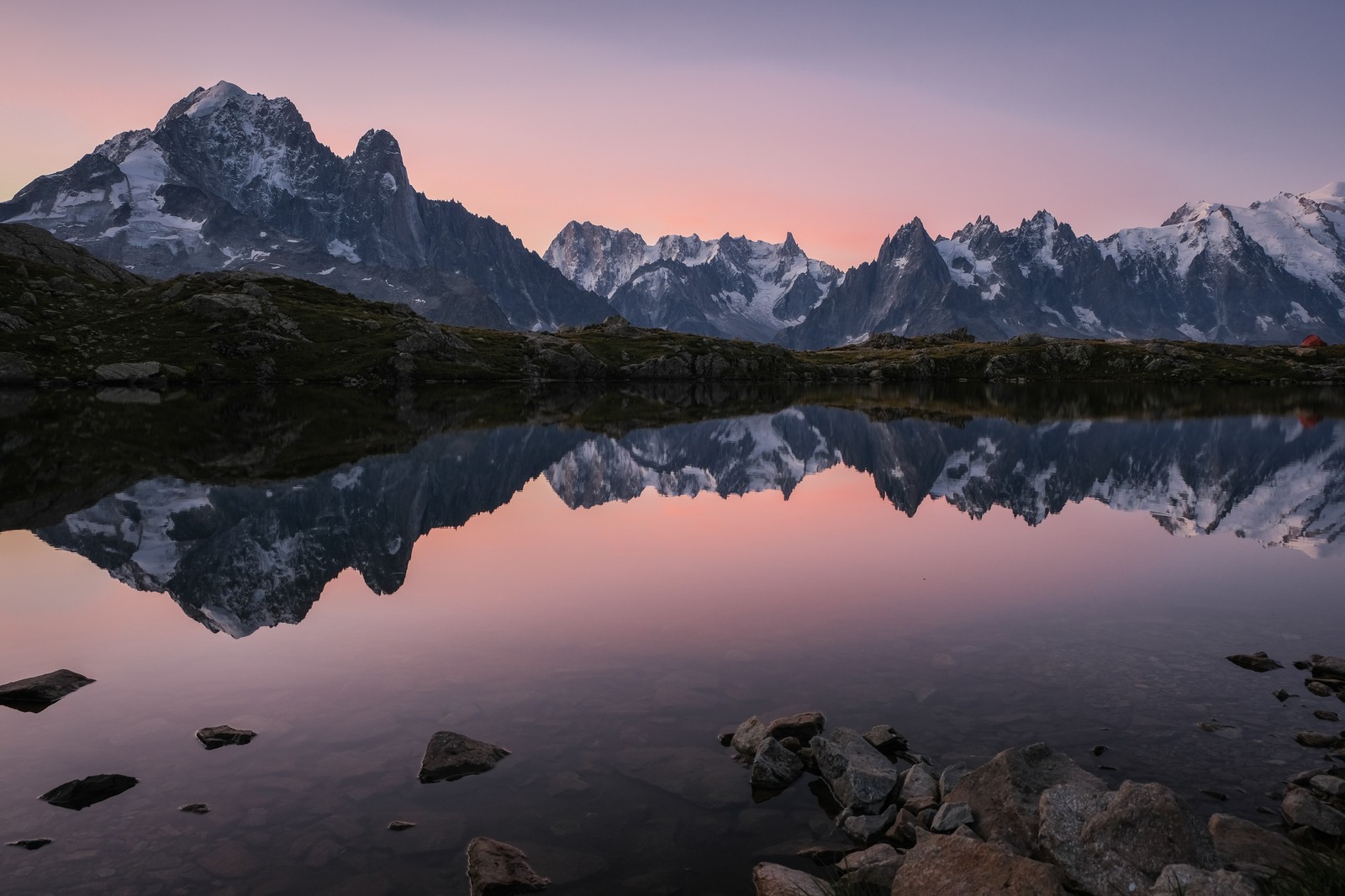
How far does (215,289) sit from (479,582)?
569ft

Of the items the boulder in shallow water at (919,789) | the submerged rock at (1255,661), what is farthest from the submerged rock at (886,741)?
the submerged rock at (1255,661)

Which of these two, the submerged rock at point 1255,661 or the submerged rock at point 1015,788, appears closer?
the submerged rock at point 1015,788

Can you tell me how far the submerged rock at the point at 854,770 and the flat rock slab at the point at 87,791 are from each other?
1308 cm

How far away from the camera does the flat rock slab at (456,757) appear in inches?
588

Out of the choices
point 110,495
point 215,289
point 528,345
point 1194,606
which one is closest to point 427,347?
point 528,345

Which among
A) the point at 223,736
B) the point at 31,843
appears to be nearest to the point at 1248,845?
the point at 223,736

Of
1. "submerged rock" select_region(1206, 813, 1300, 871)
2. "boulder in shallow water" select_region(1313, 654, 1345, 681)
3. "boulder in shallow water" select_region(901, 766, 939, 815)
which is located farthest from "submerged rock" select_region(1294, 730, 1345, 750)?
"boulder in shallow water" select_region(901, 766, 939, 815)

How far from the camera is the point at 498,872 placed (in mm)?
11828

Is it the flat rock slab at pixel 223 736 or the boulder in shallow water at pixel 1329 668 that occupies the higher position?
the flat rock slab at pixel 223 736

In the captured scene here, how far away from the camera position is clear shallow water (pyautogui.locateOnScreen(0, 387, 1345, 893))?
43.5 ft

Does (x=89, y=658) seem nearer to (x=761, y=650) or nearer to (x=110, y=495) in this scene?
(x=761, y=650)

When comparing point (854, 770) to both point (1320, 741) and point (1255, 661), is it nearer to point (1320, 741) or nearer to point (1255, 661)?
point (1320, 741)

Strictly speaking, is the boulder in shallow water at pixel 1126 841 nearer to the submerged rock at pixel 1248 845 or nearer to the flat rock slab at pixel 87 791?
the submerged rock at pixel 1248 845

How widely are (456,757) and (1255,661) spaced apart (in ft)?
66.8
